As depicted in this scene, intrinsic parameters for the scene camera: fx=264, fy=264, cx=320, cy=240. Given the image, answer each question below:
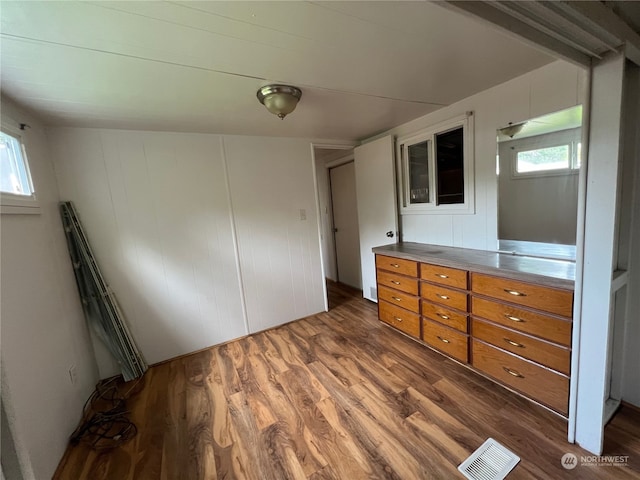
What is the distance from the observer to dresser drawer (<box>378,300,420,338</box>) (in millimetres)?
2379

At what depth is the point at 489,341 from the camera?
1795 mm

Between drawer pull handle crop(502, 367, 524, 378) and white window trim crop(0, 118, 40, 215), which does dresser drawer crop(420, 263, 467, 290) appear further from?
white window trim crop(0, 118, 40, 215)

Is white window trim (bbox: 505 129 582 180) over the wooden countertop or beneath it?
over

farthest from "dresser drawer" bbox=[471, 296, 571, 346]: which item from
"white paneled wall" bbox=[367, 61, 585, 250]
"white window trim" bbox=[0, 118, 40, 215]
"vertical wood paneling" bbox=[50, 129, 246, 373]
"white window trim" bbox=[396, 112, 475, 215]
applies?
"white window trim" bbox=[0, 118, 40, 215]

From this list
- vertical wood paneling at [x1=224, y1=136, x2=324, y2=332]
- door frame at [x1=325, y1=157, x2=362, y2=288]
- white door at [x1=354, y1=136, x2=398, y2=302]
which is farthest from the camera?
door frame at [x1=325, y1=157, x2=362, y2=288]

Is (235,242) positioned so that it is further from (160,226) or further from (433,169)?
(433,169)

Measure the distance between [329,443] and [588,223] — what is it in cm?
174

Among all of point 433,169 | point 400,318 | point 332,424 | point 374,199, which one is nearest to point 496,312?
point 400,318

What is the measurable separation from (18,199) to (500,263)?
3026mm

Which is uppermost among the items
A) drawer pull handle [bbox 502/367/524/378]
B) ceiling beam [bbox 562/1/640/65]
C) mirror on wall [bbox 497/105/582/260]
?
ceiling beam [bbox 562/1/640/65]

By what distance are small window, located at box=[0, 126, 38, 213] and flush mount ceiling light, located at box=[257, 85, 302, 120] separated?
4.97 ft

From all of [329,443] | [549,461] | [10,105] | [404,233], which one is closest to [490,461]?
[549,461]

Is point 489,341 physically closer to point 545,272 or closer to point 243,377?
point 545,272

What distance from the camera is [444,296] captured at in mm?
2068
